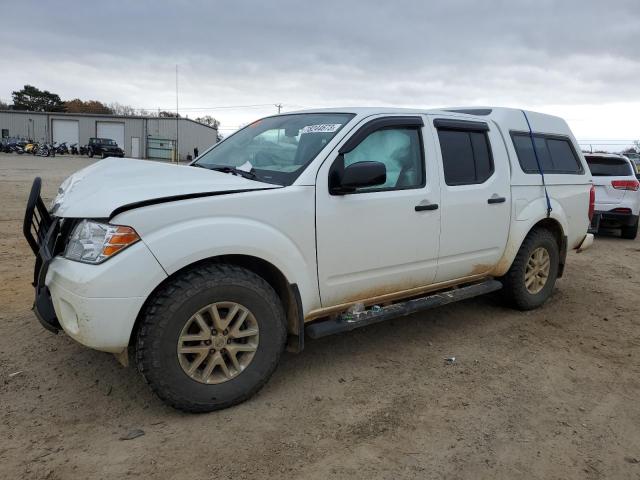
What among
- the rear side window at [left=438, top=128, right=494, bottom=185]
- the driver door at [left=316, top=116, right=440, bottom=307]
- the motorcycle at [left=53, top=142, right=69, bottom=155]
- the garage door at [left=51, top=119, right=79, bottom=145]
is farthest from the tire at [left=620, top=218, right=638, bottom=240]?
the garage door at [left=51, top=119, right=79, bottom=145]

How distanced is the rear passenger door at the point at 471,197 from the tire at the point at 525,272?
393 millimetres

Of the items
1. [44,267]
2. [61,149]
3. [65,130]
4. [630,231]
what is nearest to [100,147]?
[61,149]

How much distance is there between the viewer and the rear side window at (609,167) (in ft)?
34.6

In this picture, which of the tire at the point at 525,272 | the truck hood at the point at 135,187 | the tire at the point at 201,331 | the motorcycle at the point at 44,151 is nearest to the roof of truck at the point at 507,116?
the tire at the point at 525,272

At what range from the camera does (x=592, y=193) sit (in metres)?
5.51

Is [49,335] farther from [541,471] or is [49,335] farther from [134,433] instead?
[541,471]

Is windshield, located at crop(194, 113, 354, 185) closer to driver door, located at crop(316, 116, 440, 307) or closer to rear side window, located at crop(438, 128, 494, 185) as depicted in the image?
driver door, located at crop(316, 116, 440, 307)

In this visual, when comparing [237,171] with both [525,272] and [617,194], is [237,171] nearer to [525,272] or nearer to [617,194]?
[525,272]

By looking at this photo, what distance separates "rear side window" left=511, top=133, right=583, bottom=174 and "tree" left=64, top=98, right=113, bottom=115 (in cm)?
8936

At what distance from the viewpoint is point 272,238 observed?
3.08 metres

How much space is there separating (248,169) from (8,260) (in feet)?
14.0

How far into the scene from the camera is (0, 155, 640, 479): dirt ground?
259 centimetres

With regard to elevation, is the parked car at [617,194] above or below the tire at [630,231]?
above

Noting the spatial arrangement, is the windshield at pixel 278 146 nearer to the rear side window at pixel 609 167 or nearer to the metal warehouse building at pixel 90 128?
the rear side window at pixel 609 167
